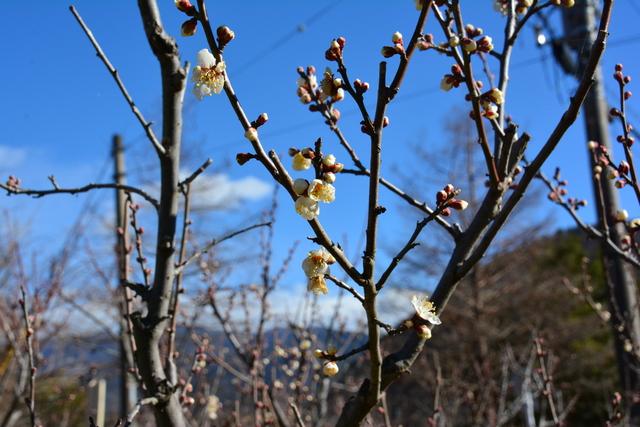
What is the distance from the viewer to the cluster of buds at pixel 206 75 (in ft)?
3.69

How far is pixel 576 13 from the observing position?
5.23 metres

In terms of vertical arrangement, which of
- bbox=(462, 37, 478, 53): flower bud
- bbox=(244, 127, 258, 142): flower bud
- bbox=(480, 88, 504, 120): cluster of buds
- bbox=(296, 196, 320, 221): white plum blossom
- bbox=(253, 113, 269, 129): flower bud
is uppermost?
bbox=(462, 37, 478, 53): flower bud

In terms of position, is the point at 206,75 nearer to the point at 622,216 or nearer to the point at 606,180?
the point at 622,216

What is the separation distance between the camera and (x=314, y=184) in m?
1.01

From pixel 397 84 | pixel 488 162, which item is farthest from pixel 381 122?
pixel 488 162

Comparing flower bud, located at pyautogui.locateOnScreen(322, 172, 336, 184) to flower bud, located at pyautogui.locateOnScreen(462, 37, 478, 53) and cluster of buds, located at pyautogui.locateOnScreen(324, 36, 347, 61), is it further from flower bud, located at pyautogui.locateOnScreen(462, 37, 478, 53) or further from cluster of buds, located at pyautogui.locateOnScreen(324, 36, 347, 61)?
flower bud, located at pyautogui.locateOnScreen(462, 37, 478, 53)

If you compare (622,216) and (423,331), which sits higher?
(622,216)

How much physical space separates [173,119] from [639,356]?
212 cm

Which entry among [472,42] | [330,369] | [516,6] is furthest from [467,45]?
[516,6]

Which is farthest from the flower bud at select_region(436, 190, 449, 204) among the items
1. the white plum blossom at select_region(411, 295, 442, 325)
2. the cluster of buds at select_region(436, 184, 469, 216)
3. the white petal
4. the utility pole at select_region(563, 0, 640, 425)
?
the utility pole at select_region(563, 0, 640, 425)

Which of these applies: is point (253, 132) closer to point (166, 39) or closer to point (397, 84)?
point (397, 84)

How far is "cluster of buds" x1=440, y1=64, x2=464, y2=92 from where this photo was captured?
160 centimetres

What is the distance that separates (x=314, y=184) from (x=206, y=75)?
327 mm

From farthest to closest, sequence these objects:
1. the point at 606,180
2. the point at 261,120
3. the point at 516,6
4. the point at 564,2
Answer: the point at 606,180 → the point at 516,6 → the point at 564,2 → the point at 261,120
